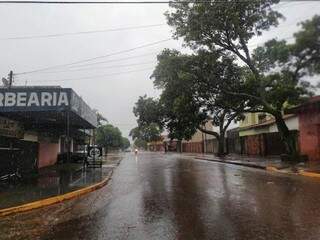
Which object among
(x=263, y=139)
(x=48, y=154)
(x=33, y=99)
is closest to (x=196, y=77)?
(x=48, y=154)

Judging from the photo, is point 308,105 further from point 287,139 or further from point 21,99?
point 21,99

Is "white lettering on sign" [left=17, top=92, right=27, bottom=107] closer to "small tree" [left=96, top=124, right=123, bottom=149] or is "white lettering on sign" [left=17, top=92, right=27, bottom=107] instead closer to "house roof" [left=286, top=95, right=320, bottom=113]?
"house roof" [left=286, top=95, right=320, bottom=113]

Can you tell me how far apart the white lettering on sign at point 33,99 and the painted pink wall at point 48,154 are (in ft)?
39.1

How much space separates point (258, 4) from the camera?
A: 26.6 meters

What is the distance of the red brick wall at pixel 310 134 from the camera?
2619 cm

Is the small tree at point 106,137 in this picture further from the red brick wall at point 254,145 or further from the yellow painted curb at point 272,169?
the yellow painted curb at point 272,169

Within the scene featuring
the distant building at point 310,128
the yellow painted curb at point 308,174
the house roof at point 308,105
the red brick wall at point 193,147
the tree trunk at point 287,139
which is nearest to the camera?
the yellow painted curb at point 308,174

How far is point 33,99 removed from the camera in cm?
1611

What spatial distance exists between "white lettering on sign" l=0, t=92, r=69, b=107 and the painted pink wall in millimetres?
11917

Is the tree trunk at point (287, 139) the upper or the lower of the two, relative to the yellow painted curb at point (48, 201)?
upper

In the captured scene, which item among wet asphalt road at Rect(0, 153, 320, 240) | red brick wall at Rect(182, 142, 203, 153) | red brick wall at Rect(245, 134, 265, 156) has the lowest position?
wet asphalt road at Rect(0, 153, 320, 240)

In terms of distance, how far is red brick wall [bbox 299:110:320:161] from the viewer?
26188mm

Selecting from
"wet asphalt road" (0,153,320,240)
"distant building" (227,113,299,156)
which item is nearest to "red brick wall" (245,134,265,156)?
"distant building" (227,113,299,156)

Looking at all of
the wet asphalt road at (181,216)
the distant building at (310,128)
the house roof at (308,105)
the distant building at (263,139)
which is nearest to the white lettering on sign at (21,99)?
the wet asphalt road at (181,216)
